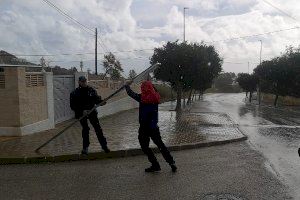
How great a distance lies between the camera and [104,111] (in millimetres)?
22469

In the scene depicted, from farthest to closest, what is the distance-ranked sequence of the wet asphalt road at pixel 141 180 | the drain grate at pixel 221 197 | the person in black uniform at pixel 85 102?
the person in black uniform at pixel 85 102 → the wet asphalt road at pixel 141 180 → the drain grate at pixel 221 197

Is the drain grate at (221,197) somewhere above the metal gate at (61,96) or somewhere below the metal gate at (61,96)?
below

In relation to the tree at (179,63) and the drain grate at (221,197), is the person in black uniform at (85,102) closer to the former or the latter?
the drain grate at (221,197)

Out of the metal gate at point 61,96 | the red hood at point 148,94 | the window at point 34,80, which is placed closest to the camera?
the red hood at point 148,94

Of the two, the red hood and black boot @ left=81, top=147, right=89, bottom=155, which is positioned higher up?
the red hood

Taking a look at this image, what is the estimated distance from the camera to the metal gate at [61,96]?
1647 centimetres

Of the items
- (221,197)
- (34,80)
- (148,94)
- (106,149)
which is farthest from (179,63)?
(221,197)

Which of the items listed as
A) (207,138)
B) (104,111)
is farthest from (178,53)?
(207,138)

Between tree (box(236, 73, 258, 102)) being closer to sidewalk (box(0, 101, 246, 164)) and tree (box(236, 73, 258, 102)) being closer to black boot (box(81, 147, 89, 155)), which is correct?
sidewalk (box(0, 101, 246, 164))

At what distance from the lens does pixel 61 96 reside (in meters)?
17.2

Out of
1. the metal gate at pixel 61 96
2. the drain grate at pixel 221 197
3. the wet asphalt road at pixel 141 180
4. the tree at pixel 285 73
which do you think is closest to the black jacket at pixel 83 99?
the wet asphalt road at pixel 141 180

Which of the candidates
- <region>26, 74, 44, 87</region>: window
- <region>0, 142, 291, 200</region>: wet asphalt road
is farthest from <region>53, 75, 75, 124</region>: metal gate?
<region>0, 142, 291, 200</region>: wet asphalt road

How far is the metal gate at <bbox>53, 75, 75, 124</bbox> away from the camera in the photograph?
54.0 ft

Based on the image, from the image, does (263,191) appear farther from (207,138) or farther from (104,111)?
(104,111)
